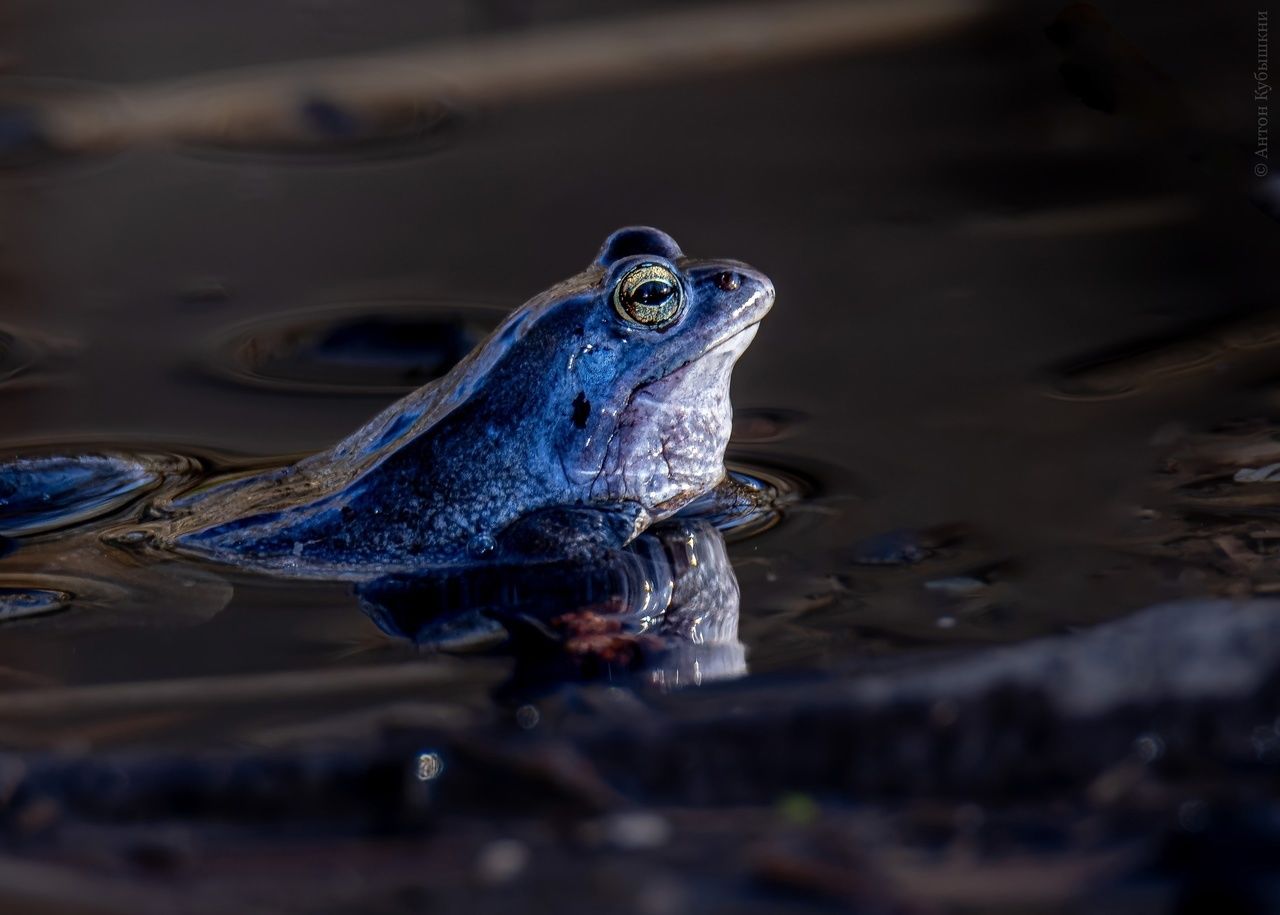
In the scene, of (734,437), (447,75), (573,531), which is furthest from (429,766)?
(447,75)

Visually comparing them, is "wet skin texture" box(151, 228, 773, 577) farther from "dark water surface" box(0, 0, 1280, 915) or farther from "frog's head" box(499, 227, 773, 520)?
"dark water surface" box(0, 0, 1280, 915)

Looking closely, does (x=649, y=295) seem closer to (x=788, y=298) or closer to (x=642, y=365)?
(x=642, y=365)

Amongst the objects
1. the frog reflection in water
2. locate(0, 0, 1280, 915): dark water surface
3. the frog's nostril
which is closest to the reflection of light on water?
locate(0, 0, 1280, 915): dark water surface

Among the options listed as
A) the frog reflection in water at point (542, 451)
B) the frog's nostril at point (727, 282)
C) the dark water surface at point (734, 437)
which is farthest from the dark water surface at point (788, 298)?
the frog's nostril at point (727, 282)

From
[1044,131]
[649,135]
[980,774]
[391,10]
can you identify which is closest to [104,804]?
[980,774]

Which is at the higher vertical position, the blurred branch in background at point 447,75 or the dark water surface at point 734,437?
the blurred branch in background at point 447,75

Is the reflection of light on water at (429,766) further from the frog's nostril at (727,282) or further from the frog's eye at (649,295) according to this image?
the frog's nostril at (727,282)

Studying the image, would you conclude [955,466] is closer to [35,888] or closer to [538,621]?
[538,621]
